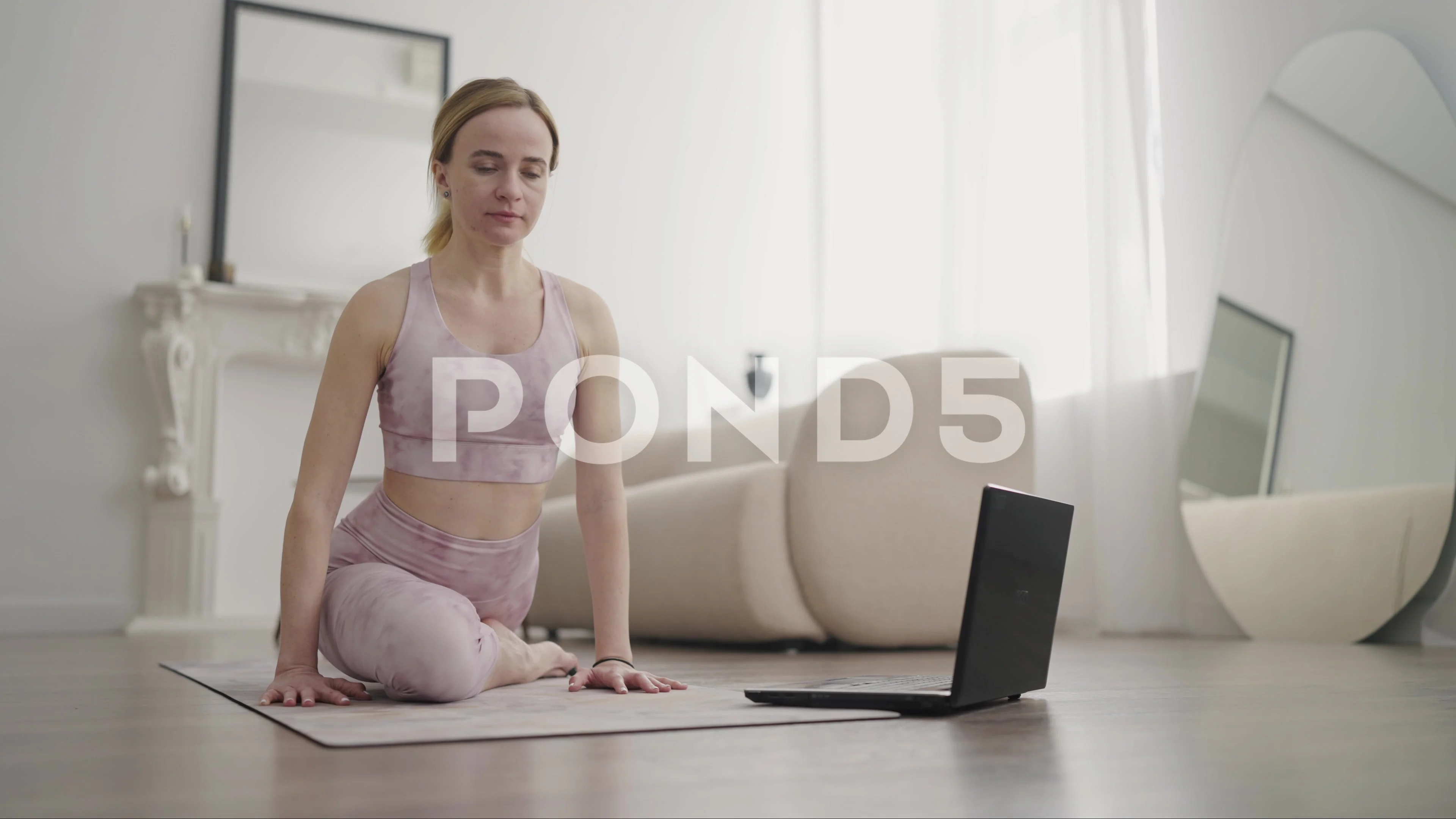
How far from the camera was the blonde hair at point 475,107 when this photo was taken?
4.15 ft

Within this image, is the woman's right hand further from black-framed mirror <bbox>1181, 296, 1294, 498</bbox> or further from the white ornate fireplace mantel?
the white ornate fireplace mantel

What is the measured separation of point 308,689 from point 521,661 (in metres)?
0.32

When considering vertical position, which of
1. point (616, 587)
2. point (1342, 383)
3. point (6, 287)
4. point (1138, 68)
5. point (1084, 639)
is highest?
point (1138, 68)

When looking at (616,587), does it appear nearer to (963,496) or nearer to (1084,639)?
(963,496)

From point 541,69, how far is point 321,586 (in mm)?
3821

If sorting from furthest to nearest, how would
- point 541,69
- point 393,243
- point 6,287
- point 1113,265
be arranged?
point 541,69 → point 393,243 → point 6,287 → point 1113,265

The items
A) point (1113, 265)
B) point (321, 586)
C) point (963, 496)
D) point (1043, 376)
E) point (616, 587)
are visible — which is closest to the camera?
point (321, 586)

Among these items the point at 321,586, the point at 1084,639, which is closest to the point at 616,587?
the point at 321,586

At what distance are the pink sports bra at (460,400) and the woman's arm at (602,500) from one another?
0.05 meters

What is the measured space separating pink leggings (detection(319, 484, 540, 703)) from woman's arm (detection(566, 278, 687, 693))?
0.26ft

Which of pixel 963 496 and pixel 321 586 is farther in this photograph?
pixel 963 496

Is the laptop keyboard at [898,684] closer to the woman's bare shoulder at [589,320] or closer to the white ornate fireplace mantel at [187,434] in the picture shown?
the woman's bare shoulder at [589,320]

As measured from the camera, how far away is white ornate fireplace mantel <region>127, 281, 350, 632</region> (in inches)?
148

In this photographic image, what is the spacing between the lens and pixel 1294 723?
101 centimetres
